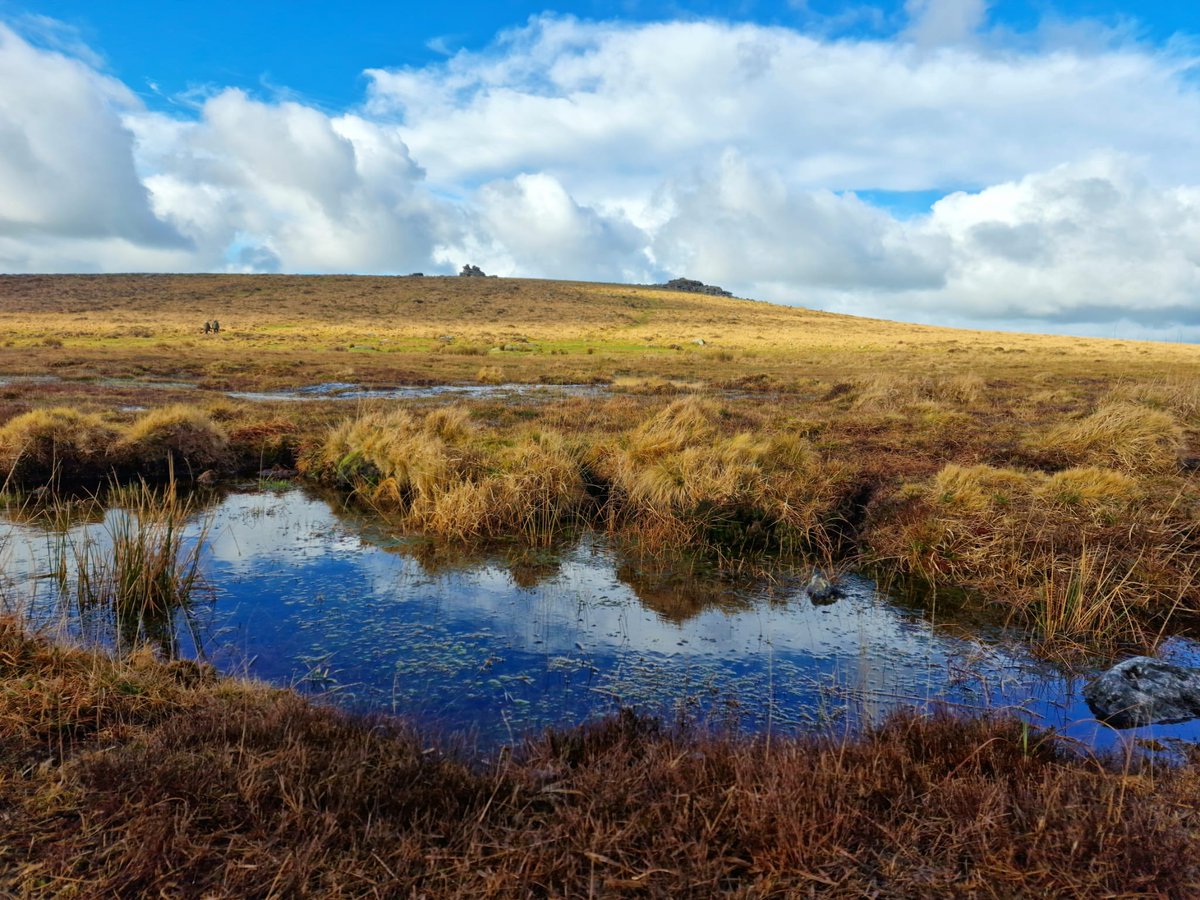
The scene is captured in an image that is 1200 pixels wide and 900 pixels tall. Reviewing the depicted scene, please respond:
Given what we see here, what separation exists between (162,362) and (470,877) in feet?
128

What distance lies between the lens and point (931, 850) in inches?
142

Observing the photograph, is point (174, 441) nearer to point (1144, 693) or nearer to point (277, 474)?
point (277, 474)

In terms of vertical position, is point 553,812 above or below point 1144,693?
above

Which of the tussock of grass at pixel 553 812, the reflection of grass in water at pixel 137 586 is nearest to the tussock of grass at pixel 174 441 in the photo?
the reflection of grass in water at pixel 137 586

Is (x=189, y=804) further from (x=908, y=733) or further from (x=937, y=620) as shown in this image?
(x=937, y=620)

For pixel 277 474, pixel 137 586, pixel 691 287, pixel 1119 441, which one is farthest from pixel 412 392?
pixel 691 287

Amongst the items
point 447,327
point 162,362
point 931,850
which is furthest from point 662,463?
point 447,327

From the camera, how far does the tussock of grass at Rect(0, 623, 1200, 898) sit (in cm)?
334

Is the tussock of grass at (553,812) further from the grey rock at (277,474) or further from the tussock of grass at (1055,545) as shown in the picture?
the grey rock at (277,474)

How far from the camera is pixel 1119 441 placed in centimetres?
1302

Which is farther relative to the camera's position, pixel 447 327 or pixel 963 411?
pixel 447 327

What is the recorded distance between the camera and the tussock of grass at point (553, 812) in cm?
334

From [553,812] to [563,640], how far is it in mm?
3228

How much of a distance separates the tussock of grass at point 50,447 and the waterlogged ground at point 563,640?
3306 millimetres
